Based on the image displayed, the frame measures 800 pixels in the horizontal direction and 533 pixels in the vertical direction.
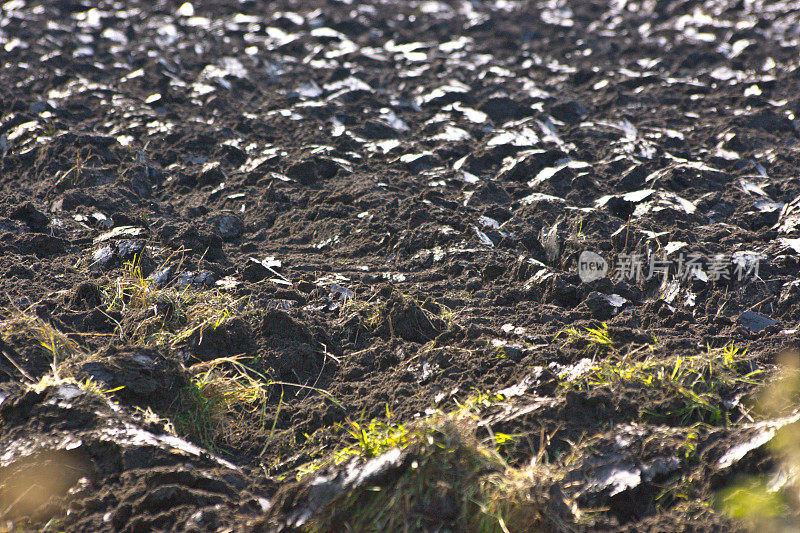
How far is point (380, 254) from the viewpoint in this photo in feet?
11.0

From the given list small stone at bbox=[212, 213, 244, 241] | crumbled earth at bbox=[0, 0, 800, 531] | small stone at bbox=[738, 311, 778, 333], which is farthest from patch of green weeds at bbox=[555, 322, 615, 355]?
small stone at bbox=[212, 213, 244, 241]

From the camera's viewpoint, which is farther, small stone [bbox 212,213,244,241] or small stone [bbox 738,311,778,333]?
small stone [bbox 212,213,244,241]

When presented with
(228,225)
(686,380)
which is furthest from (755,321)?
(228,225)

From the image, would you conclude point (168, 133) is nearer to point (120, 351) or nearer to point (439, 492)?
point (120, 351)

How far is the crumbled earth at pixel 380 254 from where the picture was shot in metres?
2.00

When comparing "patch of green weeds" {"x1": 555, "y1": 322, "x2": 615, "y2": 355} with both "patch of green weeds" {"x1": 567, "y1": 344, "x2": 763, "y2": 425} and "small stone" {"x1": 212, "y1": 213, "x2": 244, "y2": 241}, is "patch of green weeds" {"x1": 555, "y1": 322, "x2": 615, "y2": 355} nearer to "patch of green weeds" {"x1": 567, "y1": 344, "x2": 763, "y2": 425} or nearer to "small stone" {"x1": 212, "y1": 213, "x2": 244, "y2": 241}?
"patch of green weeds" {"x1": 567, "y1": 344, "x2": 763, "y2": 425}

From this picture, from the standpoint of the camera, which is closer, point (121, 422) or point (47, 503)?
point (47, 503)

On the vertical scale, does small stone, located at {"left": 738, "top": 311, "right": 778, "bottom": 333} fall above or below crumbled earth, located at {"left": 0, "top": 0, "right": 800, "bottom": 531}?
below

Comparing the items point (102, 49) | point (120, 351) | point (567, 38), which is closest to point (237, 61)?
point (102, 49)

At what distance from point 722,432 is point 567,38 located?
4.92 m

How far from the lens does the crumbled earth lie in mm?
1995

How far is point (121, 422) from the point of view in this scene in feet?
6.72

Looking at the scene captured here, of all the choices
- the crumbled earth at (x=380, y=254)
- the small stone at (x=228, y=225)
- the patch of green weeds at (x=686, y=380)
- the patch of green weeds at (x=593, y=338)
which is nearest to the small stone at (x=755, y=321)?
the crumbled earth at (x=380, y=254)

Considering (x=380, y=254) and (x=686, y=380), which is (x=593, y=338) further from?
(x=380, y=254)
